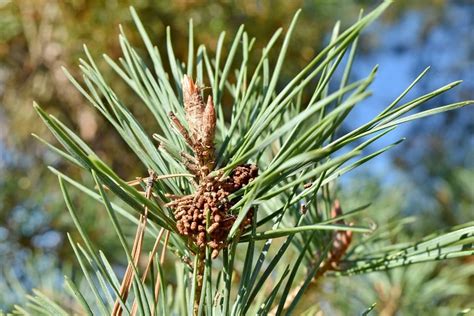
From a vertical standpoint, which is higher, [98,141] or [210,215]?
[98,141]

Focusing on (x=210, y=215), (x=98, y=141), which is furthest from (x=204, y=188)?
(x=98, y=141)

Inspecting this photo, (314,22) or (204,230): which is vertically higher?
(314,22)

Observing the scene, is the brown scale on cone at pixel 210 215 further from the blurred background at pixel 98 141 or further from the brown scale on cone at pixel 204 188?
the blurred background at pixel 98 141

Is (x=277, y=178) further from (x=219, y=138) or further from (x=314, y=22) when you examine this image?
(x=314, y=22)

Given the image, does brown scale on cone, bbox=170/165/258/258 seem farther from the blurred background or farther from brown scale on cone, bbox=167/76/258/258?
the blurred background

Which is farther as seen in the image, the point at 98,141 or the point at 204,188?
the point at 98,141

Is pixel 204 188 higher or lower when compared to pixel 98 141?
lower

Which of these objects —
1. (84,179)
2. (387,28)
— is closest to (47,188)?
(84,179)

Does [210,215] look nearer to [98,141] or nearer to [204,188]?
[204,188]
